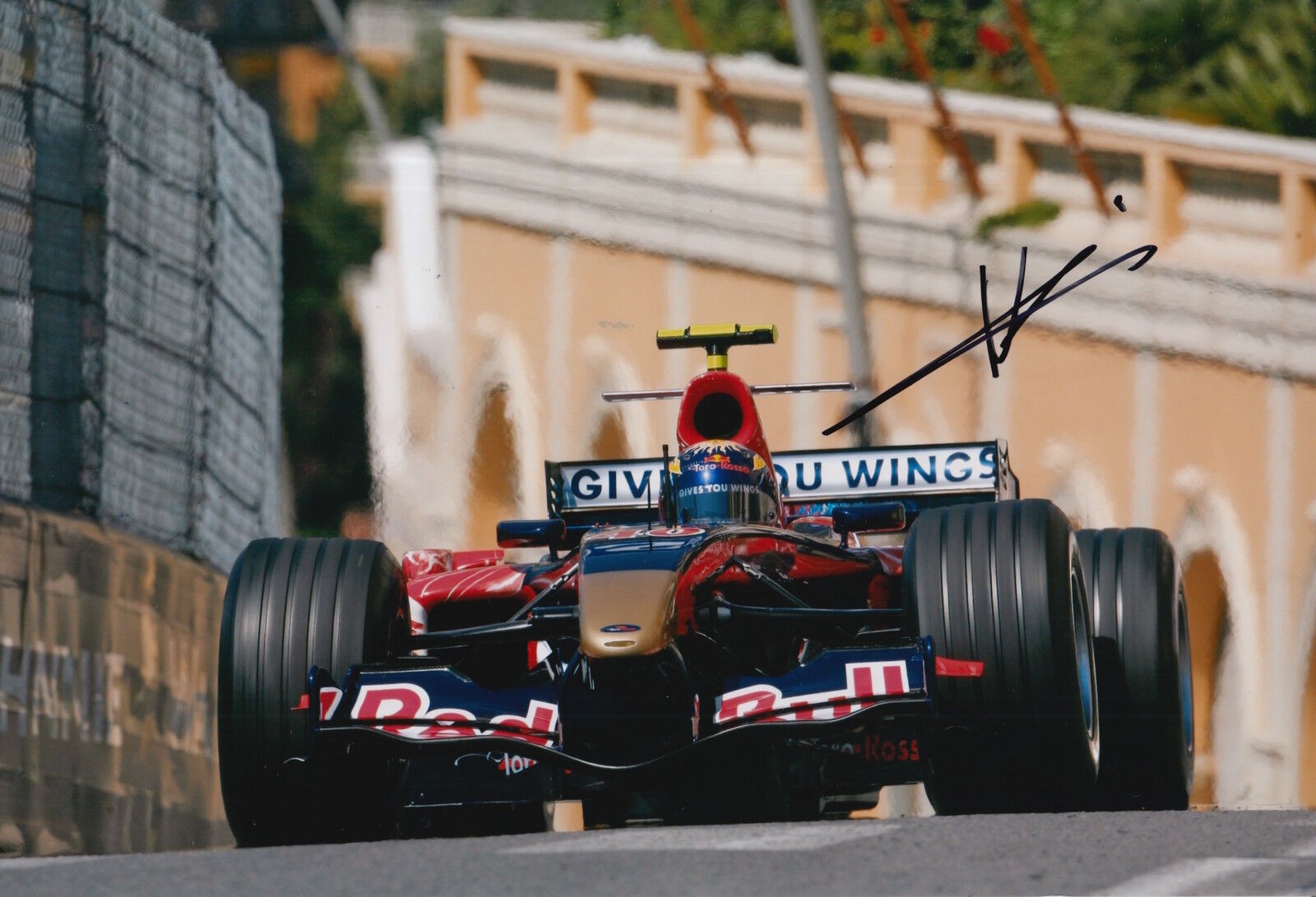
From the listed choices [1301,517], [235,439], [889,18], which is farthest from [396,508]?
[889,18]

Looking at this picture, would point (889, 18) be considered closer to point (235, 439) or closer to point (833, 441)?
point (833, 441)

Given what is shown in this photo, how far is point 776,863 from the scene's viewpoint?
5602mm

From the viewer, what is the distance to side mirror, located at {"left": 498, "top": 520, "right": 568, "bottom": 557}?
8859 mm

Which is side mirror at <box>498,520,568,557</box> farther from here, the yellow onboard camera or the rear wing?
the yellow onboard camera

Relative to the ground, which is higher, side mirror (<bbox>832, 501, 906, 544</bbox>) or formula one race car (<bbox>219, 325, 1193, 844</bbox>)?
side mirror (<bbox>832, 501, 906, 544</bbox>)

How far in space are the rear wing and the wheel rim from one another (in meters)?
1.00

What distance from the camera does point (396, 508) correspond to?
11.7 m

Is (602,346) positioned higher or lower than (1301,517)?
higher

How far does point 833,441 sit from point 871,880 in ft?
29.2

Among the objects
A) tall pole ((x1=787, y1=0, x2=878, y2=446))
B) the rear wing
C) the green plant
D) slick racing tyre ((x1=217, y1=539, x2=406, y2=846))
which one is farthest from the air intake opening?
the green plant

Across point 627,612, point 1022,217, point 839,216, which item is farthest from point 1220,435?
point 627,612

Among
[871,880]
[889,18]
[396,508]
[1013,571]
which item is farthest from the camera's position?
[889,18]

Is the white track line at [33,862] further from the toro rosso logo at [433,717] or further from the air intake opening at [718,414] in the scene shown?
the air intake opening at [718,414]
